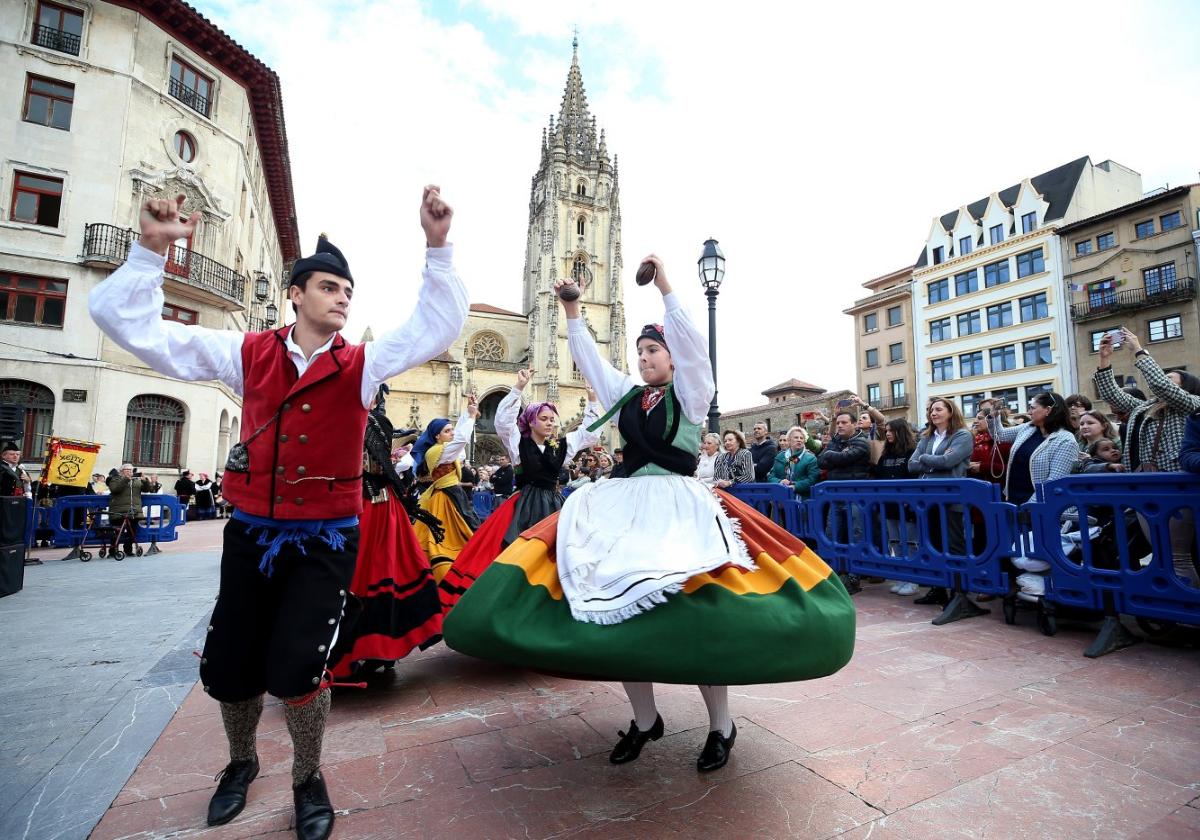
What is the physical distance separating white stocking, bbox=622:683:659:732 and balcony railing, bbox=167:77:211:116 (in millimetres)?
26690

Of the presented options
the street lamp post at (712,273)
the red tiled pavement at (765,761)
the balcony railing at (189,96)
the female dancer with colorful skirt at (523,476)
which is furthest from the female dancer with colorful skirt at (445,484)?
the balcony railing at (189,96)

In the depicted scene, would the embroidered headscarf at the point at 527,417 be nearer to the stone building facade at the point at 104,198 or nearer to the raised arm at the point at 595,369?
the raised arm at the point at 595,369

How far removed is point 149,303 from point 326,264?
648mm

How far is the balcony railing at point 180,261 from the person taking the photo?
18.7m

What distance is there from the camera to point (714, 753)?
101 inches

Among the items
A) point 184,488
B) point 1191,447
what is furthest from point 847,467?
point 184,488

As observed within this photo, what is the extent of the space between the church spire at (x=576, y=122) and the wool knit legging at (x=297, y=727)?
6569 cm

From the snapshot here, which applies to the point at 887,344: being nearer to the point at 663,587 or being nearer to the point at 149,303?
the point at 663,587

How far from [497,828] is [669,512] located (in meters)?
1.31

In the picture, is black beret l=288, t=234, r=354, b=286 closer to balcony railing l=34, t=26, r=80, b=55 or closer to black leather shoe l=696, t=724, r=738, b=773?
black leather shoe l=696, t=724, r=738, b=773

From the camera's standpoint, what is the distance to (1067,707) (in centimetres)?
316

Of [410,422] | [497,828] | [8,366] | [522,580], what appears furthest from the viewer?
[410,422]

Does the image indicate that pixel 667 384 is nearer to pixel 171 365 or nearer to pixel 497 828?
pixel 497 828

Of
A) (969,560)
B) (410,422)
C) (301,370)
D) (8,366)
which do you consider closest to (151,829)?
(301,370)
